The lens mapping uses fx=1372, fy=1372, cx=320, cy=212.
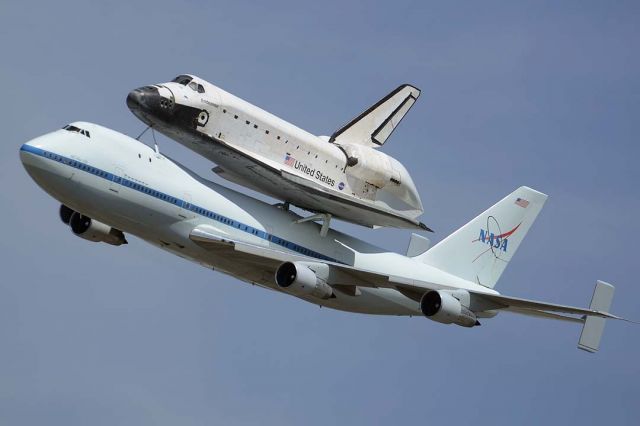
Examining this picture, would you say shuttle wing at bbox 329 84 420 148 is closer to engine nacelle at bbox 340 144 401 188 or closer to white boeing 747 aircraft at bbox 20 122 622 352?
engine nacelle at bbox 340 144 401 188

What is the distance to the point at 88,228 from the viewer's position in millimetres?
66375

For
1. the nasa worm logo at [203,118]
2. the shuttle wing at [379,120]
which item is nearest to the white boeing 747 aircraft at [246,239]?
the nasa worm logo at [203,118]

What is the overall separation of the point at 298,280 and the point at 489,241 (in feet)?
52.0

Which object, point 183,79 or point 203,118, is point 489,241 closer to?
point 203,118

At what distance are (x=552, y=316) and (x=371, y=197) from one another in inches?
426

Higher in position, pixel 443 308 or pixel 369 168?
pixel 369 168

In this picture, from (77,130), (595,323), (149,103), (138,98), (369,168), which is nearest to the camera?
(138,98)

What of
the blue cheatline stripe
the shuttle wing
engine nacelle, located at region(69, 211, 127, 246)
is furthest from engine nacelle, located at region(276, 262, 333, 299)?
engine nacelle, located at region(69, 211, 127, 246)

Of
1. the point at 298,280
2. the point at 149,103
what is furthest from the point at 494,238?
the point at 149,103

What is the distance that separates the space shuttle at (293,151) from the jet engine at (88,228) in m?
6.00

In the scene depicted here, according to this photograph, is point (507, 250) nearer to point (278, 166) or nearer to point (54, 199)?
point (278, 166)

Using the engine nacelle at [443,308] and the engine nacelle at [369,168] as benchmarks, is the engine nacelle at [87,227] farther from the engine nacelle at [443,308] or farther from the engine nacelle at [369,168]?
the engine nacelle at [443,308]

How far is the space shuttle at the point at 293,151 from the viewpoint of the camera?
6078 centimetres

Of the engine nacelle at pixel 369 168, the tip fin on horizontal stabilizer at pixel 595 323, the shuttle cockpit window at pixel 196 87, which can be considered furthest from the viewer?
the engine nacelle at pixel 369 168
